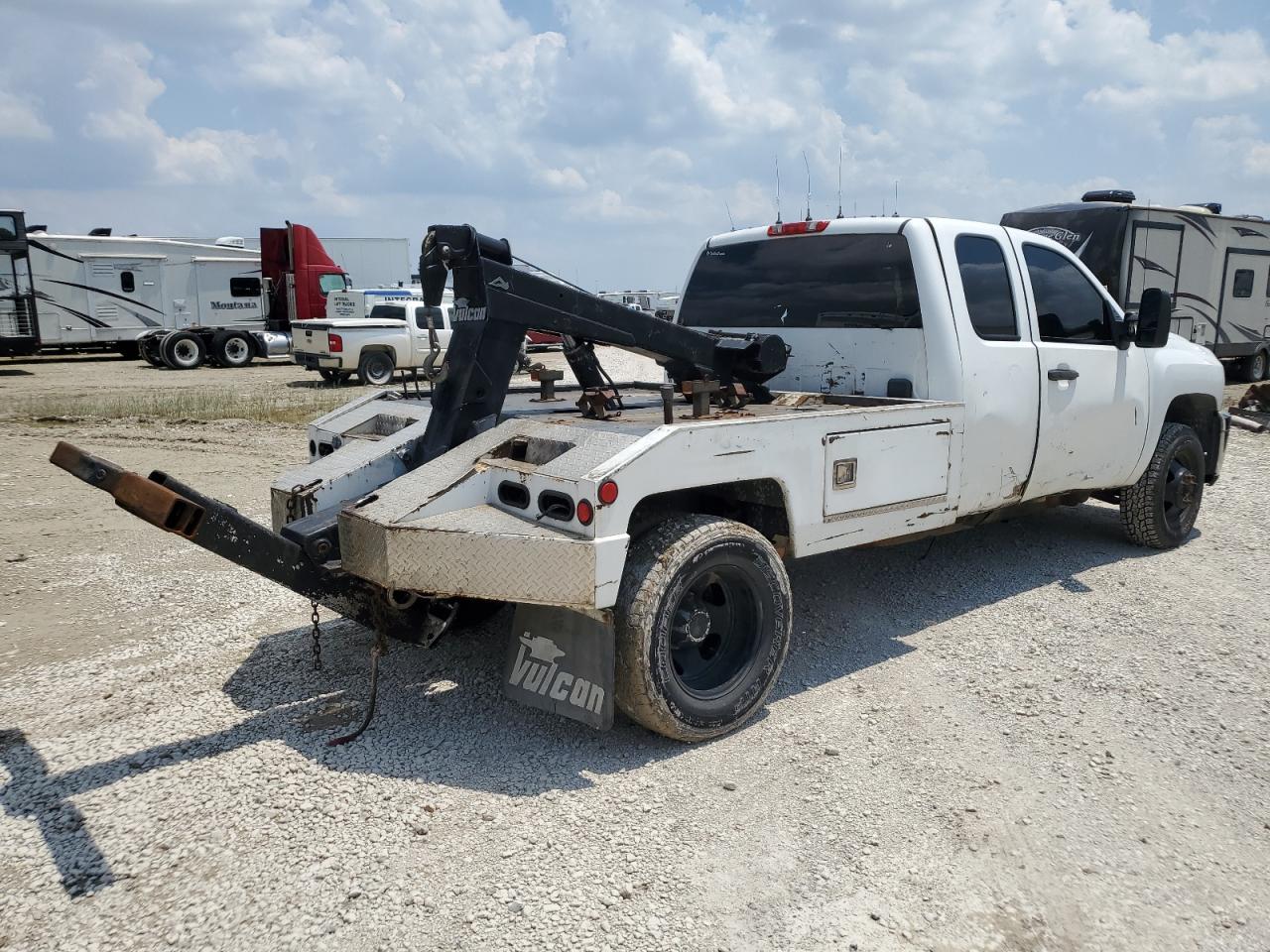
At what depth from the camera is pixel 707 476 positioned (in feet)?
12.1

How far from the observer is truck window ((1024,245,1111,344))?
5.41m

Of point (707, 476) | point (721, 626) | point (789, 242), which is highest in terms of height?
point (789, 242)

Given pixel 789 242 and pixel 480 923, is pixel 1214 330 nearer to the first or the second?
pixel 789 242

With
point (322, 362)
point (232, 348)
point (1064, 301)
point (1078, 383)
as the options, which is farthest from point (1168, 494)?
point (232, 348)

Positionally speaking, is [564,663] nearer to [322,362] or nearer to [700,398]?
[700,398]

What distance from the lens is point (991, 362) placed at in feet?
16.2

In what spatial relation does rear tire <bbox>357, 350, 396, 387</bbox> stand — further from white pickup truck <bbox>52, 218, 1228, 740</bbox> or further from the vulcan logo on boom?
the vulcan logo on boom

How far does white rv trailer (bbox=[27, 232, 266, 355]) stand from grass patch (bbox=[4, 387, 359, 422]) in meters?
Answer: 7.17

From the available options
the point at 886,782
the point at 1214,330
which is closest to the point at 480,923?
the point at 886,782

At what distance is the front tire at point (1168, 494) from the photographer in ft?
20.9

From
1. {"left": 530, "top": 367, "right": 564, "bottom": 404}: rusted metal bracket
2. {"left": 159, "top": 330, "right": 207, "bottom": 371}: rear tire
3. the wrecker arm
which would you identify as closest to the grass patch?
{"left": 159, "top": 330, "right": 207, "bottom": 371}: rear tire

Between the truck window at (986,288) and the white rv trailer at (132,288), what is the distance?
2271 centimetres

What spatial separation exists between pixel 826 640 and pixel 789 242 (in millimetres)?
2240

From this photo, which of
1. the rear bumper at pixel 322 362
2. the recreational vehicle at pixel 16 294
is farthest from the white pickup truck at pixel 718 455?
the recreational vehicle at pixel 16 294
